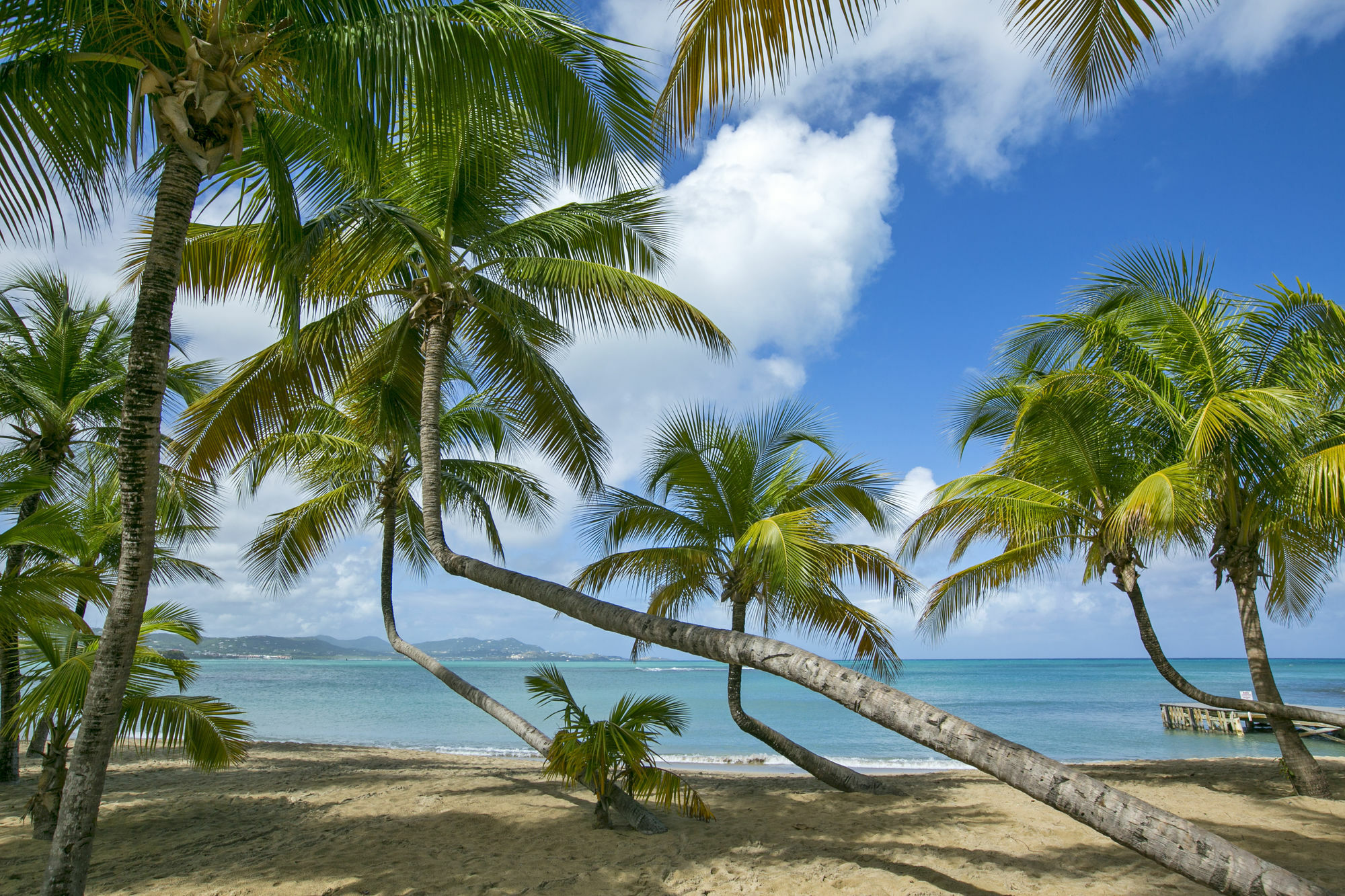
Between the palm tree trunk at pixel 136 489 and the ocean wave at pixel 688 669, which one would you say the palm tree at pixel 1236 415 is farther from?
the ocean wave at pixel 688 669

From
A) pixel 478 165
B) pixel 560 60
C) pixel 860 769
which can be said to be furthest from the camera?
pixel 860 769

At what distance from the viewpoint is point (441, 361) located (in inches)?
247

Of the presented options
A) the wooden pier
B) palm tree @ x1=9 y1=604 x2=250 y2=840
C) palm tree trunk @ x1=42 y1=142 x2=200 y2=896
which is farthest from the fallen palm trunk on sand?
the wooden pier

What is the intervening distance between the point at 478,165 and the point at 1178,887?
7737 mm

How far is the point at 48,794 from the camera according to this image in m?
5.88

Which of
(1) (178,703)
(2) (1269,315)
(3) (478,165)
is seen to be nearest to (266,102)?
(3) (478,165)

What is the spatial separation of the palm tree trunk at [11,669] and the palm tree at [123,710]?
142 mm

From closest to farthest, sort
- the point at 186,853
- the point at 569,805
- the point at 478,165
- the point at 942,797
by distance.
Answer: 1. the point at 186,853
2. the point at 478,165
3. the point at 569,805
4. the point at 942,797

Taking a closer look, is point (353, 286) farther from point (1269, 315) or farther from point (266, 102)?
point (1269, 315)

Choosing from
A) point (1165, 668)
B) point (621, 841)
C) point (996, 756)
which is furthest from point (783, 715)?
point (996, 756)

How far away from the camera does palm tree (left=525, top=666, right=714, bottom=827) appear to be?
5.91 m

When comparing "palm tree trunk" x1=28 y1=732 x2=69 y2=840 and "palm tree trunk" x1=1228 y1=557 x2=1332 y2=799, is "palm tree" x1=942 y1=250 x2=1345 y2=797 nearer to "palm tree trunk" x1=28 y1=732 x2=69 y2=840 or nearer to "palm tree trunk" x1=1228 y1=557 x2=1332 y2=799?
"palm tree trunk" x1=1228 y1=557 x2=1332 y2=799

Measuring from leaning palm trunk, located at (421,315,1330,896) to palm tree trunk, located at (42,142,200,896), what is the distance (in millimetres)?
2673

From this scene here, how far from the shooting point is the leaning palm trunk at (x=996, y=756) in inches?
82.1
